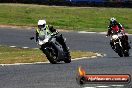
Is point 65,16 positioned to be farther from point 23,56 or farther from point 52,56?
point 52,56

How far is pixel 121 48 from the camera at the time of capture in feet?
72.8

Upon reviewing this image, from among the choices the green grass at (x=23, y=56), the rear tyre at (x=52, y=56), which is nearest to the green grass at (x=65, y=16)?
the green grass at (x=23, y=56)

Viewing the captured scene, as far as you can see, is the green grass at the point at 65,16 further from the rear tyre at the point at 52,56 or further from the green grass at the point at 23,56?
the rear tyre at the point at 52,56

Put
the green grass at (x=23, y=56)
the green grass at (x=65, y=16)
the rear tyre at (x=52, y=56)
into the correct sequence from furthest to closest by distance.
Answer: the green grass at (x=65, y=16) < the green grass at (x=23, y=56) < the rear tyre at (x=52, y=56)

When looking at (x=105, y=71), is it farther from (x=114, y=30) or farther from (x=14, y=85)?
(x=114, y=30)

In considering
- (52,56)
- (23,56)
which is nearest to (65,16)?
(23,56)

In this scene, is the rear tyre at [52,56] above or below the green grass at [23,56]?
above

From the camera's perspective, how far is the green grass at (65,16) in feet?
146

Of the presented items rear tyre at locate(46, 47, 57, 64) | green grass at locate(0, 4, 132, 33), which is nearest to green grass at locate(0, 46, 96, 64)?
rear tyre at locate(46, 47, 57, 64)

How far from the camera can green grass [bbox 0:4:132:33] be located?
4453 centimetres

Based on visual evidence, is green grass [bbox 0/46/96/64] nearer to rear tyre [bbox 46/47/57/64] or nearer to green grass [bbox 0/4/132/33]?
rear tyre [bbox 46/47/57/64]

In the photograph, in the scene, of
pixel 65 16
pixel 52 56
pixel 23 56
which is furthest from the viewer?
pixel 65 16

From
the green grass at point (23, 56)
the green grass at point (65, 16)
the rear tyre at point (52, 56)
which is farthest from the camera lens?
the green grass at point (65, 16)

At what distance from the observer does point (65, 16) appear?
48.9 metres
